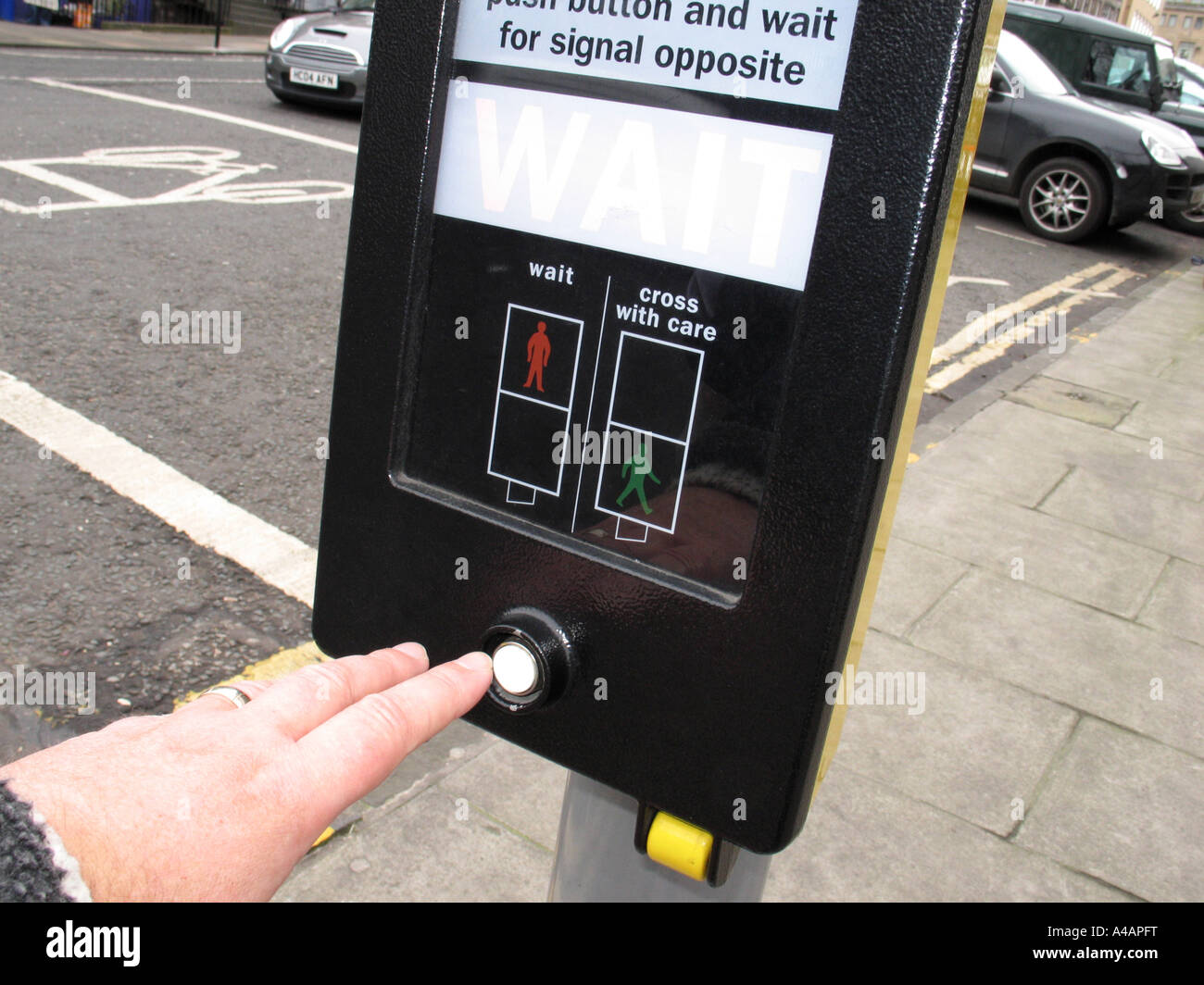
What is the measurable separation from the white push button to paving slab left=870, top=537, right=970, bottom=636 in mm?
2576

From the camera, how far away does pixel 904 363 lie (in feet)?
2.57

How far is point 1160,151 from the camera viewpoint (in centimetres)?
938

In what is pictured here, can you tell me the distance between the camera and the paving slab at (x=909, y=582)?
3.44 metres

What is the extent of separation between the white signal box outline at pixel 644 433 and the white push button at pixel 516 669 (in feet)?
0.40

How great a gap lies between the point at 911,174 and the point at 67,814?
0.67 meters

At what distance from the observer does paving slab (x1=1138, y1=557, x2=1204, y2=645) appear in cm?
358

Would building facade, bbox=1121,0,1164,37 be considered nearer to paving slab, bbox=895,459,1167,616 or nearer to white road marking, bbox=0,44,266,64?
white road marking, bbox=0,44,266,64

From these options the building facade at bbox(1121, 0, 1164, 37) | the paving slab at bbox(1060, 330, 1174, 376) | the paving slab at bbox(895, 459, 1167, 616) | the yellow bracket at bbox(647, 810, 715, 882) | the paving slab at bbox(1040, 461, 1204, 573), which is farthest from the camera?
the building facade at bbox(1121, 0, 1164, 37)

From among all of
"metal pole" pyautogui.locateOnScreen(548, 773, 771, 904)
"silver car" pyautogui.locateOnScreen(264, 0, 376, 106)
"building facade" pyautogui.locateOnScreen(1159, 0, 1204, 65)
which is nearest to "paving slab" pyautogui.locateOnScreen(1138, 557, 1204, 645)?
"metal pole" pyautogui.locateOnScreen(548, 773, 771, 904)

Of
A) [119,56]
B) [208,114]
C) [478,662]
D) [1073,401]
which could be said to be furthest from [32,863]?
[119,56]

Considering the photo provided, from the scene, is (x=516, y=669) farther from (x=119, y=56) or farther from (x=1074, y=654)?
(x=119, y=56)

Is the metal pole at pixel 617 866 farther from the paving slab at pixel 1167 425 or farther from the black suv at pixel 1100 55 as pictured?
the black suv at pixel 1100 55

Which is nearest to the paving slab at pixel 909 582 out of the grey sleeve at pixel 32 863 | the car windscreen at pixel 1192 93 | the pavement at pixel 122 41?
the grey sleeve at pixel 32 863

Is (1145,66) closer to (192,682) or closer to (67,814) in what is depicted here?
(192,682)
